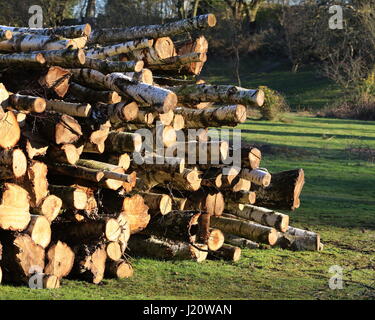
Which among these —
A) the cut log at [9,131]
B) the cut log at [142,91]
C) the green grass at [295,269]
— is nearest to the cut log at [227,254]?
the green grass at [295,269]

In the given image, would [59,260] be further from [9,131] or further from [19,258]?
[9,131]

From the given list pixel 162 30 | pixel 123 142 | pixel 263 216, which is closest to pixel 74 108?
pixel 123 142

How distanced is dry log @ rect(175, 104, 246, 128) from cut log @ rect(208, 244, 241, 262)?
1356 millimetres

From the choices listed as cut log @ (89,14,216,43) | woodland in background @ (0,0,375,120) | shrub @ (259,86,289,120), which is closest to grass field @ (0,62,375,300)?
cut log @ (89,14,216,43)

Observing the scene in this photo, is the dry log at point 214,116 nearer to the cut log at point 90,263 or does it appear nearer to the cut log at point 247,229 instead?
the cut log at point 247,229

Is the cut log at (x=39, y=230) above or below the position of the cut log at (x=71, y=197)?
below

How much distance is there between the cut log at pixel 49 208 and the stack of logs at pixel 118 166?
0.03 feet

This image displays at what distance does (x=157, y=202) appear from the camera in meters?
7.29

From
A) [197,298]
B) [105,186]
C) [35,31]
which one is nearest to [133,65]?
[105,186]

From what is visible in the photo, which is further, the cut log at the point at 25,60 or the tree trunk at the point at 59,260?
the cut log at the point at 25,60

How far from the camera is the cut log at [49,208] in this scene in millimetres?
6477

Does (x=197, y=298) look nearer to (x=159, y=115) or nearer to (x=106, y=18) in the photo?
(x=159, y=115)

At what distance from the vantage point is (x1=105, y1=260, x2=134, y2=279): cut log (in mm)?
6707

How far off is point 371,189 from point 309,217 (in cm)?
288
